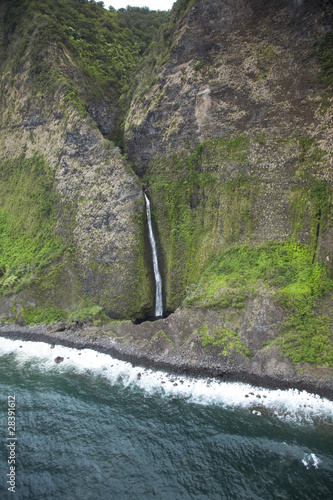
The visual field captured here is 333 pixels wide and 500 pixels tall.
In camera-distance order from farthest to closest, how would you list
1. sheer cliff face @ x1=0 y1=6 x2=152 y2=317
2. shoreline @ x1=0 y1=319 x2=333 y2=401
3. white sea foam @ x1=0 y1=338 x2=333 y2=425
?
sheer cliff face @ x1=0 y1=6 x2=152 y2=317 → shoreline @ x1=0 y1=319 x2=333 y2=401 → white sea foam @ x1=0 y1=338 x2=333 y2=425

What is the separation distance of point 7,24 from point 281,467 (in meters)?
53.4

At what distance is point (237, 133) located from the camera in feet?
88.6

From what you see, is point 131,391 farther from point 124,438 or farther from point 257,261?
point 257,261

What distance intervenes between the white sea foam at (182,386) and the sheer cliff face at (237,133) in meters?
7.60

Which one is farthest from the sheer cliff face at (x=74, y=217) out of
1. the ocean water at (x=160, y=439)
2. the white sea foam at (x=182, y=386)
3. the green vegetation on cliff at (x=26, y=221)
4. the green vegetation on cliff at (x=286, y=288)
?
the ocean water at (x=160, y=439)

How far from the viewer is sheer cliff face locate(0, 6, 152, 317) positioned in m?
27.8

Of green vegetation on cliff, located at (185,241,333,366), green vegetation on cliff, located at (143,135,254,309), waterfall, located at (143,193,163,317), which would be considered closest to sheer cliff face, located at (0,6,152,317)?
waterfall, located at (143,193,163,317)

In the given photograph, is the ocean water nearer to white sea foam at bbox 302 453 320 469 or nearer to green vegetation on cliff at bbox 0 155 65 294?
white sea foam at bbox 302 453 320 469

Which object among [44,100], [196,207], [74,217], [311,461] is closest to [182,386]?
[311,461]

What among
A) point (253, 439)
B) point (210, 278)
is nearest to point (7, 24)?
point (210, 278)

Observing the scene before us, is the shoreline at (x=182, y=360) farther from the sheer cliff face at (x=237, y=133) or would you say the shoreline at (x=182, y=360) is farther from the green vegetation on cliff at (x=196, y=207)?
the sheer cliff face at (x=237, y=133)

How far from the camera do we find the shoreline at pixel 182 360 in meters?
18.8

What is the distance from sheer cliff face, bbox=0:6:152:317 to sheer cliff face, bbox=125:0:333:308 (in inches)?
129

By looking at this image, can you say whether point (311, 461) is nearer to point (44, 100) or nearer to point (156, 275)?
point (156, 275)
